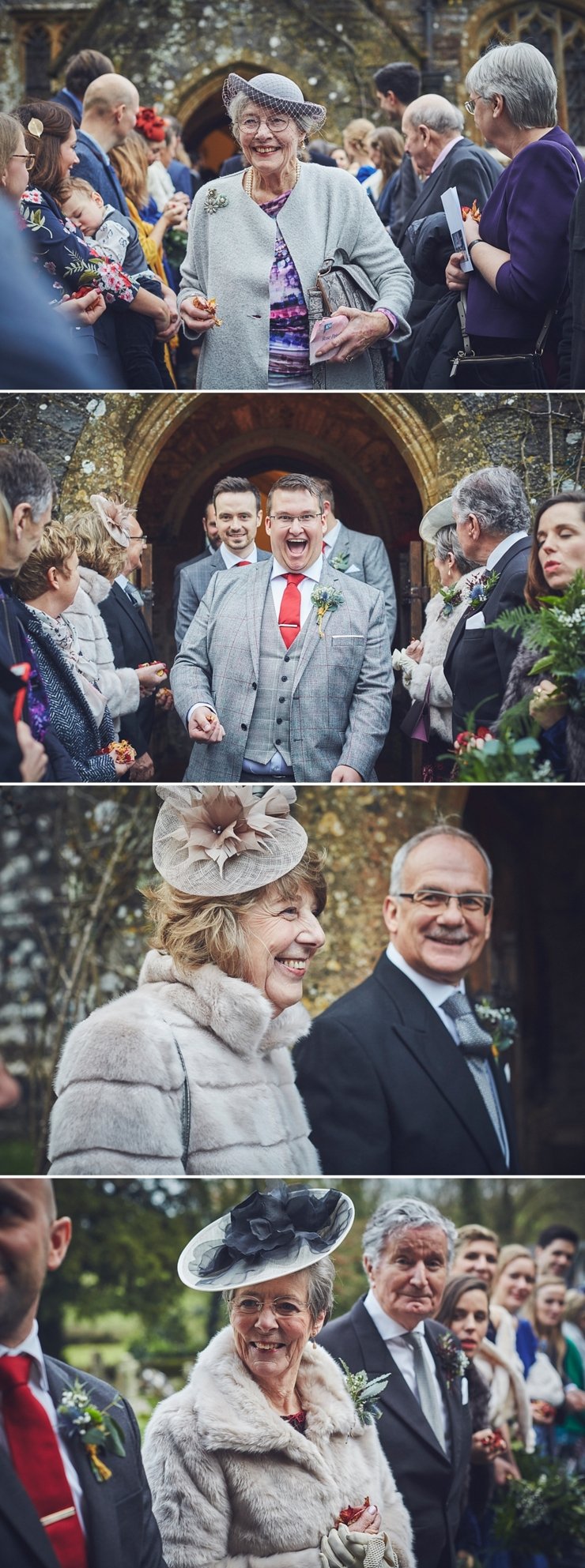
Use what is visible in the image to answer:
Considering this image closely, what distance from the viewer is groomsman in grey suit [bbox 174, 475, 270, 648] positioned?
7.81 meters

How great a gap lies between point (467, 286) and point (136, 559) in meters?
1.53

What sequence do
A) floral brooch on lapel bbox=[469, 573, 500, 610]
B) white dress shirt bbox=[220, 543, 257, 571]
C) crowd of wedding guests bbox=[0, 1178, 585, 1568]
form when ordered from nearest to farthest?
crowd of wedding guests bbox=[0, 1178, 585, 1568], floral brooch on lapel bbox=[469, 573, 500, 610], white dress shirt bbox=[220, 543, 257, 571]

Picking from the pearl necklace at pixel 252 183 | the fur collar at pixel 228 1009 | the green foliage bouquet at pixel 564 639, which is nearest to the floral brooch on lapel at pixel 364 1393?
the fur collar at pixel 228 1009

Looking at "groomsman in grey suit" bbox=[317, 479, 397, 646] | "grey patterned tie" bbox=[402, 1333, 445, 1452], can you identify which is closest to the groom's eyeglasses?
"groomsman in grey suit" bbox=[317, 479, 397, 646]

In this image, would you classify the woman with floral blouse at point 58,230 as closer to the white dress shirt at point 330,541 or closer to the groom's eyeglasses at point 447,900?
the white dress shirt at point 330,541

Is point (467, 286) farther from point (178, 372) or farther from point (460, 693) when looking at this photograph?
point (178, 372)

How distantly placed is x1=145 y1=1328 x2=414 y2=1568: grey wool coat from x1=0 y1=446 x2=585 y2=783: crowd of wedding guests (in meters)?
2.08

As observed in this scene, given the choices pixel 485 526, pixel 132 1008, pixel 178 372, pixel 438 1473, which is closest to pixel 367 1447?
pixel 438 1473

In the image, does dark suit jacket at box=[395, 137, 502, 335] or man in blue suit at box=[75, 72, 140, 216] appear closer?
dark suit jacket at box=[395, 137, 502, 335]

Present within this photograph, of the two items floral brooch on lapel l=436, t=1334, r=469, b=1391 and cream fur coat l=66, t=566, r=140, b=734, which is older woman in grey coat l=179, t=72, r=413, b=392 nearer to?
cream fur coat l=66, t=566, r=140, b=734

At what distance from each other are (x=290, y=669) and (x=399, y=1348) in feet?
7.75

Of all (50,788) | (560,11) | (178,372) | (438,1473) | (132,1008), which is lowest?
(438,1473)

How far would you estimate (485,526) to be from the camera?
25.1ft

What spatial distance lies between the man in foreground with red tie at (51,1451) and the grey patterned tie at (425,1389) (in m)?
1.00
